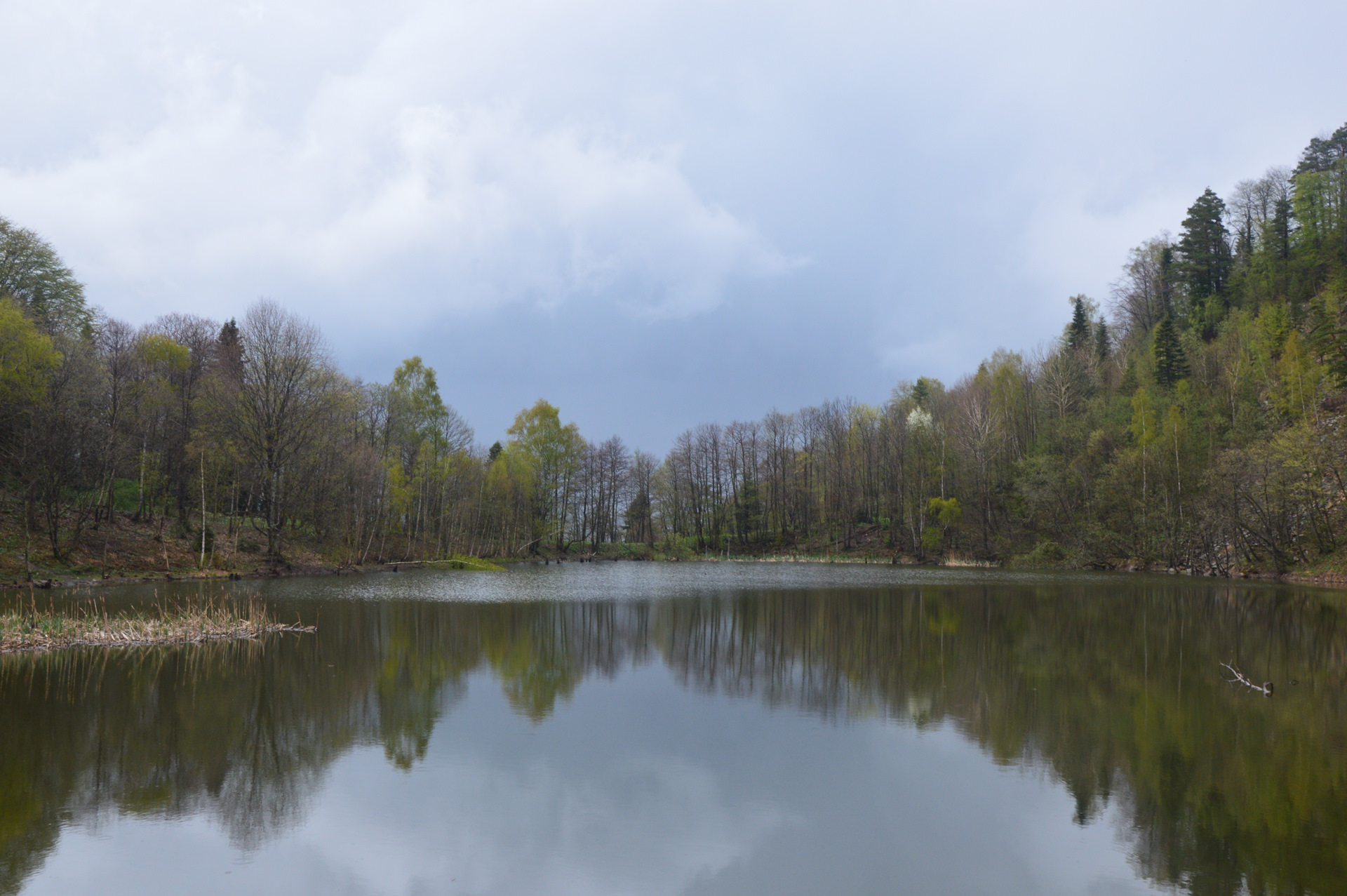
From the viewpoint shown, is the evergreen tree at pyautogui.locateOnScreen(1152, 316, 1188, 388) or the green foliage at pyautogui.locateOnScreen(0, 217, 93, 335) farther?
the evergreen tree at pyautogui.locateOnScreen(1152, 316, 1188, 388)

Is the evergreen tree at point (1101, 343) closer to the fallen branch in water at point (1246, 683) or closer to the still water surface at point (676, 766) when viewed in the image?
the still water surface at point (676, 766)

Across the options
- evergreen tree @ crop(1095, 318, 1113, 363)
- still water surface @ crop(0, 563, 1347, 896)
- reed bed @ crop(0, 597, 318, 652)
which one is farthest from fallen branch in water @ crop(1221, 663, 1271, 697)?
evergreen tree @ crop(1095, 318, 1113, 363)

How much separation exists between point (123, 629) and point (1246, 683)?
67.7ft

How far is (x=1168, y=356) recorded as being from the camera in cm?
5094

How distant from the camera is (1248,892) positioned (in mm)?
5180

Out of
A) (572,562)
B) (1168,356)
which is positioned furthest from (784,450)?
(1168,356)

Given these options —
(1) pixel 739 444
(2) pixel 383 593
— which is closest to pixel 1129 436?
(1) pixel 739 444

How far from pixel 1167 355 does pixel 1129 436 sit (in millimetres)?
6544

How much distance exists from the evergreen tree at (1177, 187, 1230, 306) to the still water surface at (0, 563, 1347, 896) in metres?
53.7

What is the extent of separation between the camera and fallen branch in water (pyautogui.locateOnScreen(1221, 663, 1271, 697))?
11.3 m

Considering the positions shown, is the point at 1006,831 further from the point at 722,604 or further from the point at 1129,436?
the point at 1129,436

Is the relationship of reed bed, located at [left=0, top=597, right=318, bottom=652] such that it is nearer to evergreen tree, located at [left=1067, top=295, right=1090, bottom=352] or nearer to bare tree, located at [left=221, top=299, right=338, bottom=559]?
bare tree, located at [left=221, top=299, right=338, bottom=559]

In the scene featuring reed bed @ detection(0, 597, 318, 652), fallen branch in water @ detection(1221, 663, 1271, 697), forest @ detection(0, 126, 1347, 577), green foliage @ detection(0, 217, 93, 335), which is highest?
green foliage @ detection(0, 217, 93, 335)

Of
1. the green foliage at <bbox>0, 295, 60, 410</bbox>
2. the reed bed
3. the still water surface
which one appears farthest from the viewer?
the green foliage at <bbox>0, 295, 60, 410</bbox>
